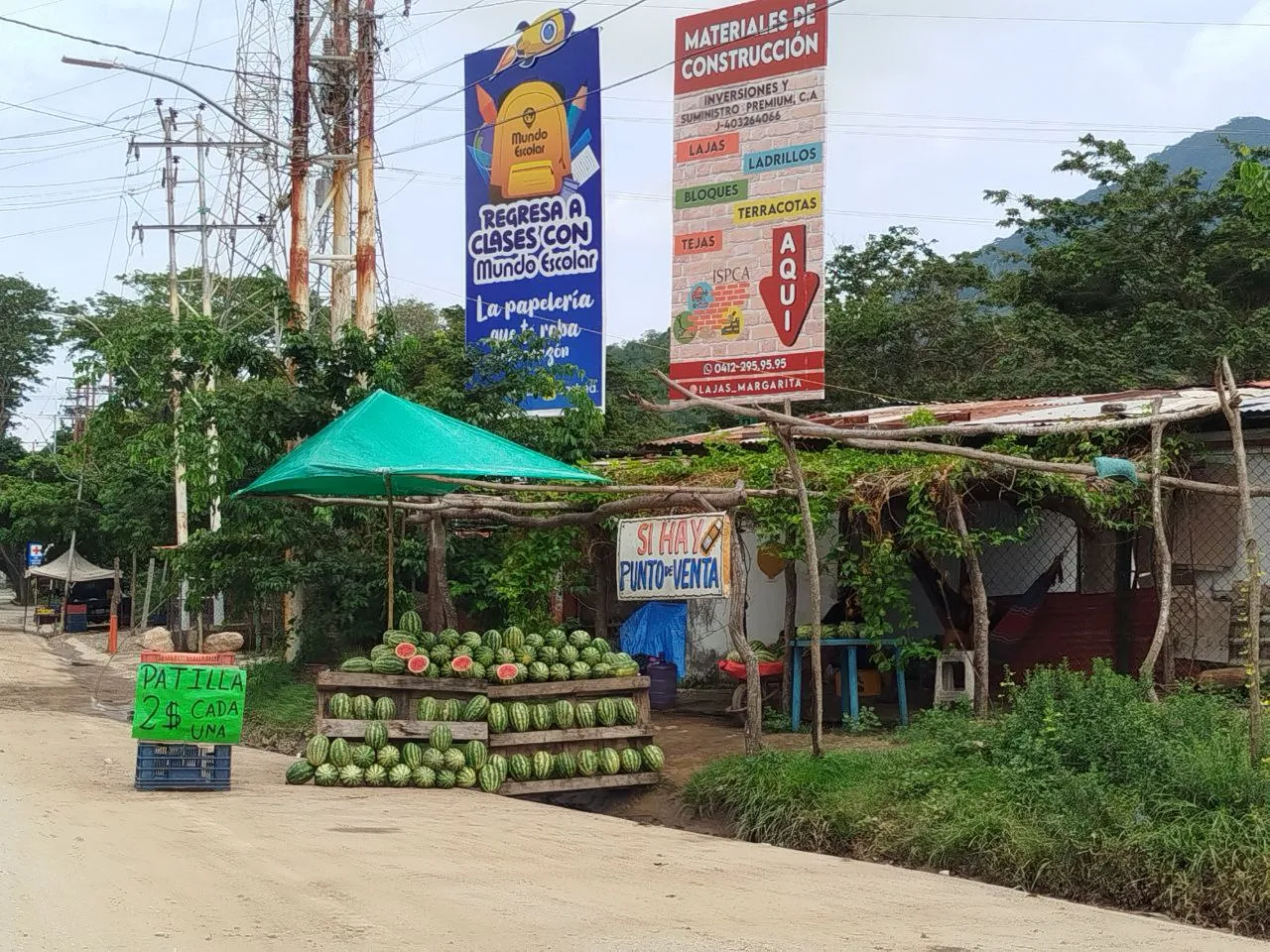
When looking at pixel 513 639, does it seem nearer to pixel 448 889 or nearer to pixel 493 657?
pixel 493 657

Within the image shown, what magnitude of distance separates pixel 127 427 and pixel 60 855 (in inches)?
1492

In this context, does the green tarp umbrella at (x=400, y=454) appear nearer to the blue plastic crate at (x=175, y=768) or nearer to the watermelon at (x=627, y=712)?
the watermelon at (x=627, y=712)

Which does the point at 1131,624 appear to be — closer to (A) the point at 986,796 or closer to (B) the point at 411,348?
(A) the point at 986,796

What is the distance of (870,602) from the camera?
12789mm

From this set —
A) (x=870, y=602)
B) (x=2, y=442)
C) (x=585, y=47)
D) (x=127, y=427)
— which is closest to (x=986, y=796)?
(x=870, y=602)

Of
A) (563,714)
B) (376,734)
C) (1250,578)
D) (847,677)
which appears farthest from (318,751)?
(1250,578)

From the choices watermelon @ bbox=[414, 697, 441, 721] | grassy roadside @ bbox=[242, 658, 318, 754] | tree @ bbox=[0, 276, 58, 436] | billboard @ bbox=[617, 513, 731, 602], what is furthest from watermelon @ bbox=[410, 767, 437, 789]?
tree @ bbox=[0, 276, 58, 436]

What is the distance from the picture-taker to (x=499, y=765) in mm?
11711

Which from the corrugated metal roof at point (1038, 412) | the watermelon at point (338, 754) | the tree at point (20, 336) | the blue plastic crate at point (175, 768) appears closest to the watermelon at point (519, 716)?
the watermelon at point (338, 754)

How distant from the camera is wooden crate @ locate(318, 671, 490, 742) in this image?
11547mm

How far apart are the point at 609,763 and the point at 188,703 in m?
3.49

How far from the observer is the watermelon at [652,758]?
1195cm

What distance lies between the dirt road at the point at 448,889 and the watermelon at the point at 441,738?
2.78 feet

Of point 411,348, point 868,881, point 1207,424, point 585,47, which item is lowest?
point 868,881
